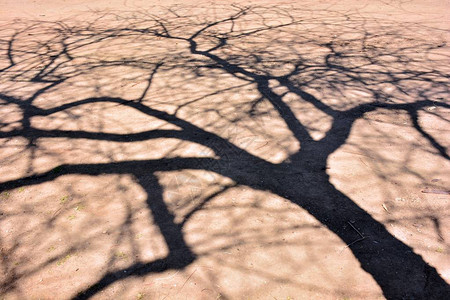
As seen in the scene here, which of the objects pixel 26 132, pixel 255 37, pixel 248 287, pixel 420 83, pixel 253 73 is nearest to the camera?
pixel 248 287

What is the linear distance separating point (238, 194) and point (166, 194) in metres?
0.60

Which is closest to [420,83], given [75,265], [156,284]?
[156,284]

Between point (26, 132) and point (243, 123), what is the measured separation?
2.40 m

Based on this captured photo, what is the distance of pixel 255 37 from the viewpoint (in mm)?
6797

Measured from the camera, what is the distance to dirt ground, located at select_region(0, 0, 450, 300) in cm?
217

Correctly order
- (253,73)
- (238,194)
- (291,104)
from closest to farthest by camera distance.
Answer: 1. (238,194)
2. (291,104)
3. (253,73)

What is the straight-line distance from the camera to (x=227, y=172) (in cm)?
303

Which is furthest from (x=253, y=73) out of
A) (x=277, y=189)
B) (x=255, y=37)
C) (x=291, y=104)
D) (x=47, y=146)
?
(x=47, y=146)

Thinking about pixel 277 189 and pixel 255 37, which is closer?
pixel 277 189

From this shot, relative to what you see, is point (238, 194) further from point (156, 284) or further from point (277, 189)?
point (156, 284)

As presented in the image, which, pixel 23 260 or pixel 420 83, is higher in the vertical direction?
pixel 420 83

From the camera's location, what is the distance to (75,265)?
7.38ft

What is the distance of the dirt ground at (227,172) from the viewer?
85.4 inches

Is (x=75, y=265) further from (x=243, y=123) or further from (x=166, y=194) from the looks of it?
(x=243, y=123)
